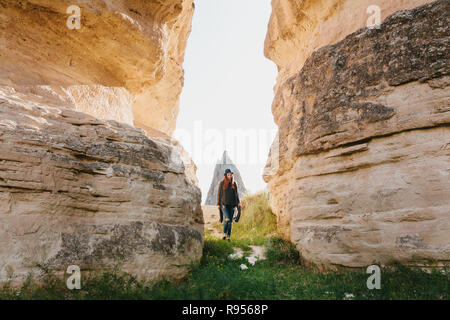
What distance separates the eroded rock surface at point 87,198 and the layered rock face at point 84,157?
16 millimetres

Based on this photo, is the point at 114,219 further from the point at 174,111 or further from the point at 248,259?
the point at 174,111

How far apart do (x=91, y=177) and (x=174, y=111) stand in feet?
28.9

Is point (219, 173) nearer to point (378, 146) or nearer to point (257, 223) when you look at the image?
point (257, 223)

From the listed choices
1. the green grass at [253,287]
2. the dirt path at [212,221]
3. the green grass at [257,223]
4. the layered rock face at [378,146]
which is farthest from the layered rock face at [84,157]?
the dirt path at [212,221]

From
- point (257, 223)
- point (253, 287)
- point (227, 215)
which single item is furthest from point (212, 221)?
point (253, 287)

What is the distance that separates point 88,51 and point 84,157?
3773 millimetres

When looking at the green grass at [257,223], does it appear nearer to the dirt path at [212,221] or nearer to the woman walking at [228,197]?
the dirt path at [212,221]

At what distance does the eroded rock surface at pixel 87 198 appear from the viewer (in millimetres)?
3930

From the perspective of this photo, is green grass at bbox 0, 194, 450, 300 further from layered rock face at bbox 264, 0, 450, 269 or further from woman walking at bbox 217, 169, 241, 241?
woman walking at bbox 217, 169, 241, 241

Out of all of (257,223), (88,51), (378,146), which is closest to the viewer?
(378,146)

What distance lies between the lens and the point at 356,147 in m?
5.28

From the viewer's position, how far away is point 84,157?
15.8 ft

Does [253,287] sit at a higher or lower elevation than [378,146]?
lower

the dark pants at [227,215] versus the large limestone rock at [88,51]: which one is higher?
the large limestone rock at [88,51]
